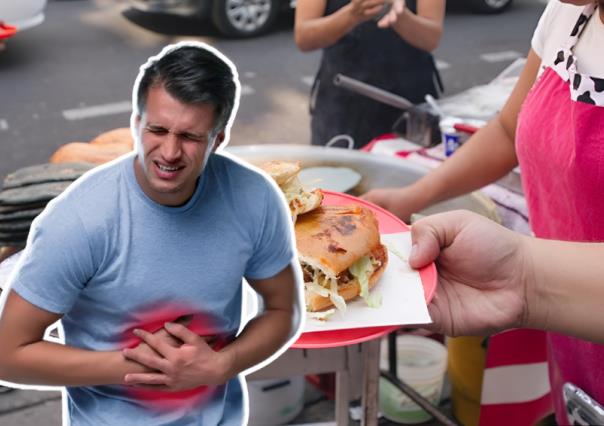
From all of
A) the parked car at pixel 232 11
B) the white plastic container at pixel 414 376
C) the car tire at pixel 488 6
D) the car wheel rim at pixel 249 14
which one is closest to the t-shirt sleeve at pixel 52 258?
the white plastic container at pixel 414 376

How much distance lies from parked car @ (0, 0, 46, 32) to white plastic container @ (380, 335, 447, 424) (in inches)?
221

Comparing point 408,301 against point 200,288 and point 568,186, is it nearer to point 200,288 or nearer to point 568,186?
point 568,186

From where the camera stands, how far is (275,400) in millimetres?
3061

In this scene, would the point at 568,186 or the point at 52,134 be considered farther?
the point at 52,134

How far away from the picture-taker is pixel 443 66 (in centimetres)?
835

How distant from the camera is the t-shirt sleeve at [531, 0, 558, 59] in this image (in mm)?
1843

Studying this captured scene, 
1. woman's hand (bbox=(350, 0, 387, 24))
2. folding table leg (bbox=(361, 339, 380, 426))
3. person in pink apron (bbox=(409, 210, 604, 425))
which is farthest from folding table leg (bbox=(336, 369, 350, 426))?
woman's hand (bbox=(350, 0, 387, 24))

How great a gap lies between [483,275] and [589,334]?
→ 0.27m

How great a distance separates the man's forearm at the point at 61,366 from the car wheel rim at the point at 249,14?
795 cm

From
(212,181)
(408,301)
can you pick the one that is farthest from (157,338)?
(408,301)

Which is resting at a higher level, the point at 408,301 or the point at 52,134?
the point at 408,301

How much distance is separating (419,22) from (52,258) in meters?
2.35

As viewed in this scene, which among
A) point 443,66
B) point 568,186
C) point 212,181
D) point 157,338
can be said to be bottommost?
point 443,66

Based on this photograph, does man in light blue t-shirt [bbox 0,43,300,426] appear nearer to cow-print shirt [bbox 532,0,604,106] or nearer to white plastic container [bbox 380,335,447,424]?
cow-print shirt [bbox 532,0,604,106]
